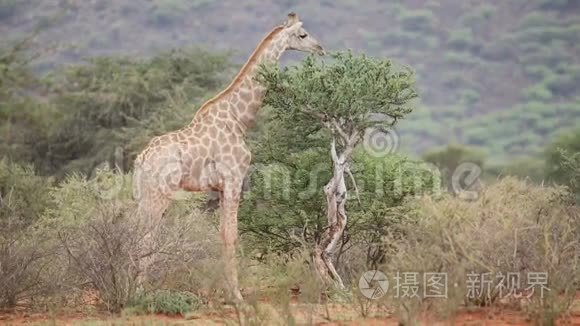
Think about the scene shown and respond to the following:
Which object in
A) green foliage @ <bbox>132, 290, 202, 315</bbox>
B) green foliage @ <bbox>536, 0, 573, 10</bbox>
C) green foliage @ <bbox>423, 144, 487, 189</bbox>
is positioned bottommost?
green foliage @ <bbox>132, 290, 202, 315</bbox>

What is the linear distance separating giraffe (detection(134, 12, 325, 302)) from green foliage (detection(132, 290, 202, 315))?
62cm

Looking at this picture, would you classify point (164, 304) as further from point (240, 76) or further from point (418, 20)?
point (418, 20)

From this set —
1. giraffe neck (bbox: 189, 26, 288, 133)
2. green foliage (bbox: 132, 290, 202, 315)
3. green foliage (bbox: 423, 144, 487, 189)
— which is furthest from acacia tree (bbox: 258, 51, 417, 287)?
green foliage (bbox: 423, 144, 487, 189)

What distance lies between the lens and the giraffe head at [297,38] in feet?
41.4

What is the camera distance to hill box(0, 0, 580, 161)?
58.9m

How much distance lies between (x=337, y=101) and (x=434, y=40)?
58.9 m

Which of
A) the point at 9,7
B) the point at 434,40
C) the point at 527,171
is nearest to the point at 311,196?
the point at 527,171

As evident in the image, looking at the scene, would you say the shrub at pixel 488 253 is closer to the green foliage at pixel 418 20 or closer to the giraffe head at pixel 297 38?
the giraffe head at pixel 297 38

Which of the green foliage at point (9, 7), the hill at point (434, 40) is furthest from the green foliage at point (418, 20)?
the green foliage at point (9, 7)

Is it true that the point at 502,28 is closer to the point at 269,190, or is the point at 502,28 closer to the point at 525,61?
the point at 525,61

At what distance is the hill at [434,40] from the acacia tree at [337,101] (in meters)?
43.1

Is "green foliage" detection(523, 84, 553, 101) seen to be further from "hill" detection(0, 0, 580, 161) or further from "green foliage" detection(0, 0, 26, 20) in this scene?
→ "green foliage" detection(0, 0, 26, 20)

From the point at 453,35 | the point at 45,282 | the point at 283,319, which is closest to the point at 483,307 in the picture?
the point at 283,319

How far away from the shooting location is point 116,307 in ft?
35.0
